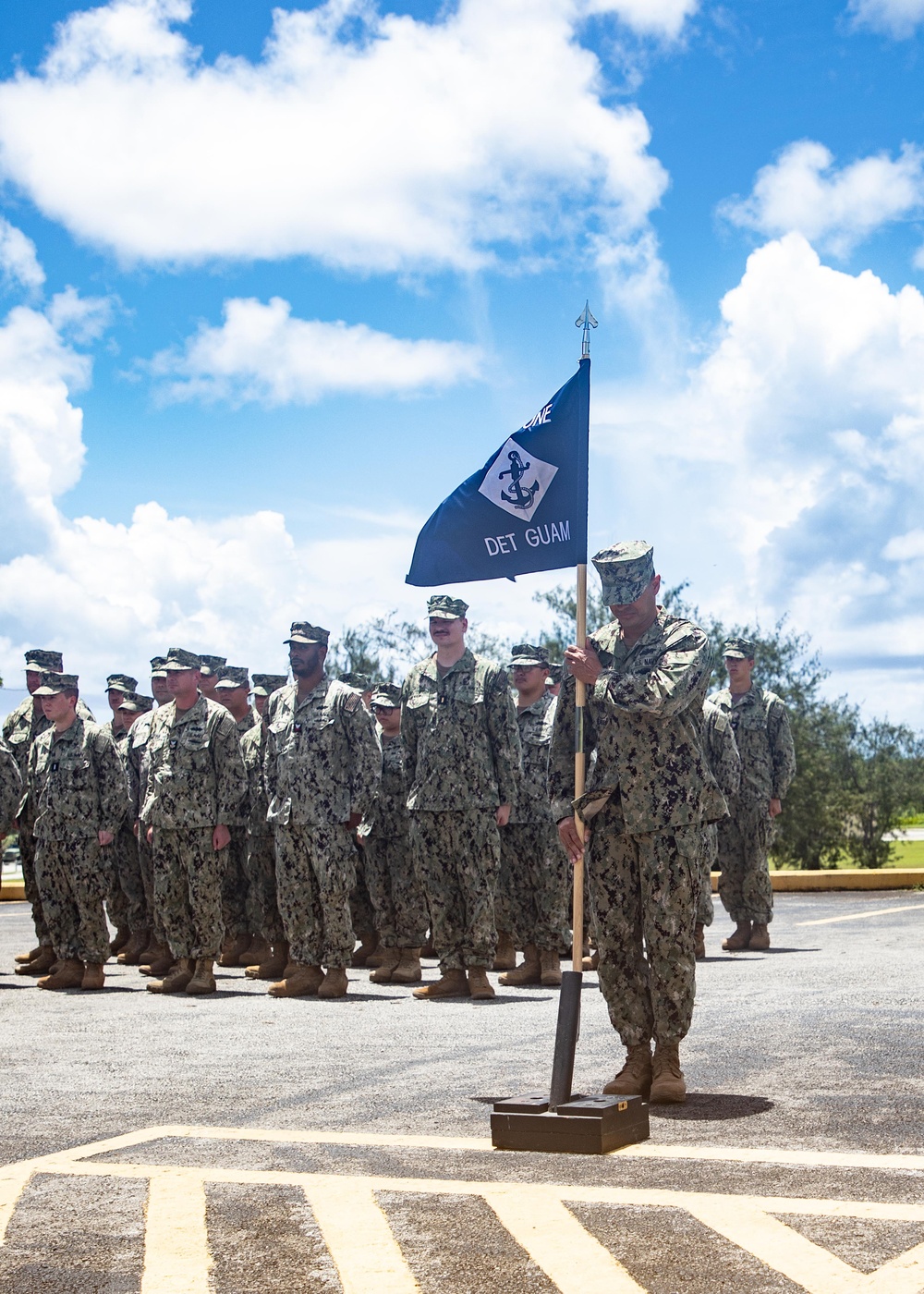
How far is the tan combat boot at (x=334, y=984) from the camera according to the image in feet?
34.6

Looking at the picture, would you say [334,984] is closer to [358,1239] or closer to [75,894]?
[75,894]

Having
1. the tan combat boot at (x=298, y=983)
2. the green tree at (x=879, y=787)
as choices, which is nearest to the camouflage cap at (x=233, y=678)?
the tan combat boot at (x=298, y=983)

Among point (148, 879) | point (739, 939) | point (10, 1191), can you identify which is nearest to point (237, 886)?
point (148, 879)

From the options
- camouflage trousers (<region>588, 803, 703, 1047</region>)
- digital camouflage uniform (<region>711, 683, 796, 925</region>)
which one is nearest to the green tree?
digital camouflage uniform (<region>711, 683, 796, 925</region>)

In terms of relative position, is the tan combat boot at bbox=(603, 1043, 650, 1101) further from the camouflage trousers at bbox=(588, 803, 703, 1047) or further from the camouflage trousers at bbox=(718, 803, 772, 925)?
the camouflage trousers at bbox=(718, 803, 772, 925)

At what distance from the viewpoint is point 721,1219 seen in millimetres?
4500

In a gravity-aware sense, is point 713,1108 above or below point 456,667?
below

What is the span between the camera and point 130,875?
44.7 feet

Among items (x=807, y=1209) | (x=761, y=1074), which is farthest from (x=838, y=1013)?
(x=807, y=1209)

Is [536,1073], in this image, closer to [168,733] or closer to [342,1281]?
[342,1281]

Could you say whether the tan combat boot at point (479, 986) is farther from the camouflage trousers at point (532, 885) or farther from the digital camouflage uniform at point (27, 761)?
the digital camouflage uniform at point (27, 761)

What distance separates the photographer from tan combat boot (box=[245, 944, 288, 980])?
12109 mm

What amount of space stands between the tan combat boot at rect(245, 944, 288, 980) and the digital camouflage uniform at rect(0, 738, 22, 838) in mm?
2207

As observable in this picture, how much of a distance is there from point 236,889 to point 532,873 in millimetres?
3044
